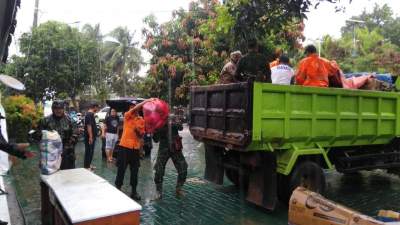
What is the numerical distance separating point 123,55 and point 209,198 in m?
37.1

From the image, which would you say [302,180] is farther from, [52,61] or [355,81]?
[52,61]

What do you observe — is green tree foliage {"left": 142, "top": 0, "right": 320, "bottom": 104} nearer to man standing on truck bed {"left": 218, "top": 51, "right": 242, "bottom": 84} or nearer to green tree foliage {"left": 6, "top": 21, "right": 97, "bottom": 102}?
man standing on truck bed {"left": 218, "top": 51, "right": 242, "bottom": 84}

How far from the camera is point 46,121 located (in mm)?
6312

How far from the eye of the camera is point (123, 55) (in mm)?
42906

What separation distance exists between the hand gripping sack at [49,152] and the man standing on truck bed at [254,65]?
2.92m

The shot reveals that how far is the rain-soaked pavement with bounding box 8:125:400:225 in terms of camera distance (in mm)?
6164

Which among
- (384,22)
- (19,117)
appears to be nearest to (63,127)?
(19,117)

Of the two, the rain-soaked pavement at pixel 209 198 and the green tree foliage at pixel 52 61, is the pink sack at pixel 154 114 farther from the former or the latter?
the green tree foliage at pixel 52 61

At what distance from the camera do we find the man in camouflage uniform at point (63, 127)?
251 inches

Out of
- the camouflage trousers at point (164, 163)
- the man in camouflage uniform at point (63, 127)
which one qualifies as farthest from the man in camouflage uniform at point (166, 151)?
the man in camouflage uniform at point (63, 127)

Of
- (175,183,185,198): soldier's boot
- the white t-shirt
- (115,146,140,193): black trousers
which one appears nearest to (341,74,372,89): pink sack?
the white t-shirt

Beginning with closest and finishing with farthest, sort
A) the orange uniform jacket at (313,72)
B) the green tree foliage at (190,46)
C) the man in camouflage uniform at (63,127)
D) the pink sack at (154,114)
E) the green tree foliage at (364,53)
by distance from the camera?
the man in camouflage uniform at (63,127)
the orange uniform jacket at (313,72)
the pink sack at (154,114)
the green tree foliage at (190,46)
the green tree foliage at (364,53)

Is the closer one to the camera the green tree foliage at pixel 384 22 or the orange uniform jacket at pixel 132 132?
the orange uniform jacket at pixel 132 132

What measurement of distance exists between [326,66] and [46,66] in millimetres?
19311
